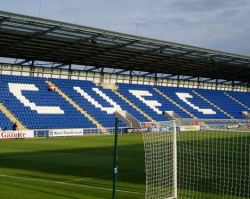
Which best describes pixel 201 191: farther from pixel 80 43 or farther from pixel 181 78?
pixel 181 78

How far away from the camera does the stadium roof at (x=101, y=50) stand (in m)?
30.5

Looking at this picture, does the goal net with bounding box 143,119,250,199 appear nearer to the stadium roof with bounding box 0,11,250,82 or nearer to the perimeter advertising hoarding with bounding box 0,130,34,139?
the stadium roof with bounding box 0,11,250,82

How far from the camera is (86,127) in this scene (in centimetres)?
3912

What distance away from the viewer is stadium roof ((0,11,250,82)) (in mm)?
30500

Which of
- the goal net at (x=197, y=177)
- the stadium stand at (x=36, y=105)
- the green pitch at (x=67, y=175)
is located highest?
the stadium stand at (x=36, y=105)

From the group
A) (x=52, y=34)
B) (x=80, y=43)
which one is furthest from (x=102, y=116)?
(x=52, y=34)

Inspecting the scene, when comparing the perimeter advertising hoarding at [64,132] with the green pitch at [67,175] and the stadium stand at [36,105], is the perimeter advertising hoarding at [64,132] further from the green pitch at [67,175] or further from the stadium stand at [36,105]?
the green pitch at [67,175]

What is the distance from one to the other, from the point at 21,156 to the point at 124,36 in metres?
17.1

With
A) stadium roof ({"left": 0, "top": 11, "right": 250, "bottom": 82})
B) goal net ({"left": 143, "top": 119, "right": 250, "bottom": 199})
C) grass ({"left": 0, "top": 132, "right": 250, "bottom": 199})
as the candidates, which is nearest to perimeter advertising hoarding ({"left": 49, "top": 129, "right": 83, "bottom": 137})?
stadium roof ({"left": 0, "top": 11, "right": 250, "bottom": 82})

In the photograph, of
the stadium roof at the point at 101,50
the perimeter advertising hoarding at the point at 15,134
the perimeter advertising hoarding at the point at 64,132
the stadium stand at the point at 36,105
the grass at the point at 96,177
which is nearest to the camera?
the grass at the point at 96,177

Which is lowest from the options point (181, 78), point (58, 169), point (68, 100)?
point (58, 169)

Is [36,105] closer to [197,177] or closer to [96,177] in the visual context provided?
[96,177]

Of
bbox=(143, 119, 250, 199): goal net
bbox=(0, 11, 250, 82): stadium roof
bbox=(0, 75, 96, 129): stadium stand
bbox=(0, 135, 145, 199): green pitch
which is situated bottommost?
bbox=(0, 135, 145, 199): green pitch

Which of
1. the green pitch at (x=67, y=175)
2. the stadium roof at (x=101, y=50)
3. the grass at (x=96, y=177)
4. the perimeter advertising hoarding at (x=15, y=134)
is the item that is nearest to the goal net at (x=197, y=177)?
the grass at (x=96, y=177)
